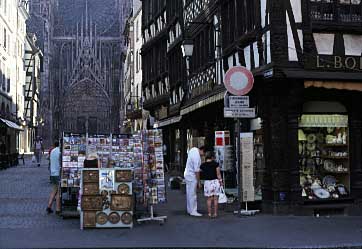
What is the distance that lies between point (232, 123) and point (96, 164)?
555 cm

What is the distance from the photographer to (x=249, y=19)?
48.4 ft

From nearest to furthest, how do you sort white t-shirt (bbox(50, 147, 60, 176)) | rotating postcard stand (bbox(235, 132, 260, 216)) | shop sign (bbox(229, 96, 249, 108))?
shop sign (bbox(229, 96, 249, 108))
rotating postcard stand (bbox(235, 132, 260, 216))
white t-shirt (bbox(50, 147, 60, 176))

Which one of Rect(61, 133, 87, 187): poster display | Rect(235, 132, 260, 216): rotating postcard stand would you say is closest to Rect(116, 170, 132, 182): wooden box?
Rect(61, 133, 87, 187): poster display

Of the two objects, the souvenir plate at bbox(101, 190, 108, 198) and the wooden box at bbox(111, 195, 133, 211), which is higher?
the souvenir plate at bbox(101, 190, 108, 198)

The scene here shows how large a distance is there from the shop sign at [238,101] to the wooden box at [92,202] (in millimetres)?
3347

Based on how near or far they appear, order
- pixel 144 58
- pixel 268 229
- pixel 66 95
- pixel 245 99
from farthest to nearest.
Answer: pixel 66 95, pixel 144 58, pixel 245 99, pixel 268 229

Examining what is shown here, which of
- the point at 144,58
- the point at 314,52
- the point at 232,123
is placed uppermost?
the point at 144,58

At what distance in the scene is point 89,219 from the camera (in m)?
11.4

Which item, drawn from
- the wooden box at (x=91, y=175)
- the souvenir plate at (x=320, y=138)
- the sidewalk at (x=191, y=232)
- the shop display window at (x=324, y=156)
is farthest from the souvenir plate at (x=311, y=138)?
the wooden box at (x=91, y=175)

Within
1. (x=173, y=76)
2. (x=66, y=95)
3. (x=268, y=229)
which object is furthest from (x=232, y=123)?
(x=66, y=95)

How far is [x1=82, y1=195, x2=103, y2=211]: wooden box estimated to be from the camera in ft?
37.6

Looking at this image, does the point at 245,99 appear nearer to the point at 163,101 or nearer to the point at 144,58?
the point at 163,101

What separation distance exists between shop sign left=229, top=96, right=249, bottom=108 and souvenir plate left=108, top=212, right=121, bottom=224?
10.7 feet

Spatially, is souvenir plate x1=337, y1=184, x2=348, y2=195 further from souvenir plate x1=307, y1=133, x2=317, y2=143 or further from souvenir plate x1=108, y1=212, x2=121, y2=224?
souvenir plate x1=108, y1=212, x2=121, y2=224
